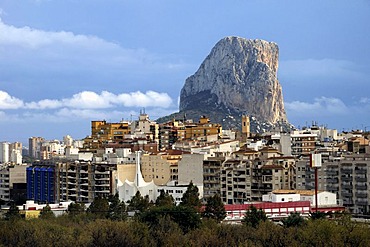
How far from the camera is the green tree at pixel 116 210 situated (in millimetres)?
46406

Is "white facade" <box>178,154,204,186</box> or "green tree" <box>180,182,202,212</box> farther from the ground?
"white facade" <box>178,154,204,186</box>

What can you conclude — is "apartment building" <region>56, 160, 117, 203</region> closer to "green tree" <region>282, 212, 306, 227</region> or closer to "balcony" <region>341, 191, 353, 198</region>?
"balcony" <region>341, 191, 353, 198</region>

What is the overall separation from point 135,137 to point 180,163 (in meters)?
18.3

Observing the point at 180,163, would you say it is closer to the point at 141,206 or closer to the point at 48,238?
the point at 141,206

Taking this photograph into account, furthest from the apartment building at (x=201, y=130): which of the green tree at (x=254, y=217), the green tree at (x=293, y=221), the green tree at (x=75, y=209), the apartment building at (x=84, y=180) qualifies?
the green tree at (x=293, y=221)

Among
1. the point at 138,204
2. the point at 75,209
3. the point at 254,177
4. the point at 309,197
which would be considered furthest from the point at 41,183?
the point at 309,197

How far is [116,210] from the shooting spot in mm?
47562

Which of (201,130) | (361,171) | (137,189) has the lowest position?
(137,189)

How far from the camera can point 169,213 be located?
133ft

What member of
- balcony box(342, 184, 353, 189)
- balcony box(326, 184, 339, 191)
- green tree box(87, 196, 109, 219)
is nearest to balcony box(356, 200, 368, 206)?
balcony box(342, 184, 353, 189)

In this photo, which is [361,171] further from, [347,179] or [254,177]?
[254,177]

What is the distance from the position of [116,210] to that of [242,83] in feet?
200

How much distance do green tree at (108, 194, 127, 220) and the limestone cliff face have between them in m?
59.3

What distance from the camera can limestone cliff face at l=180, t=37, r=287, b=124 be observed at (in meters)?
108
